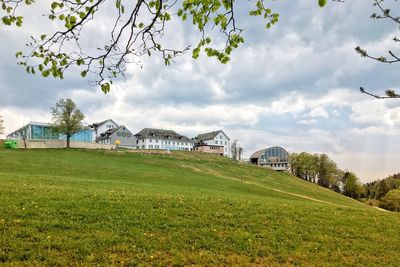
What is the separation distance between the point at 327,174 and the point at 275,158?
18808 mm

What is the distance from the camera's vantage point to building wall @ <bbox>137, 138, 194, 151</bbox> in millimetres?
120688

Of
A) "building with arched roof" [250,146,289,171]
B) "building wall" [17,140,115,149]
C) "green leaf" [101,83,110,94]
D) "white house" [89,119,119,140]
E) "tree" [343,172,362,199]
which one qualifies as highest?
"white house" [89,119,119,140]

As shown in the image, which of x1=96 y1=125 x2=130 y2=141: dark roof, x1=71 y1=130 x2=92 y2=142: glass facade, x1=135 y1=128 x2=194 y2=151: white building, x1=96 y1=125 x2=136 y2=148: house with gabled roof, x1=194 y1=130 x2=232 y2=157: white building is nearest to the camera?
x1=71 y1=130 x2=92 y2=142: glass facade

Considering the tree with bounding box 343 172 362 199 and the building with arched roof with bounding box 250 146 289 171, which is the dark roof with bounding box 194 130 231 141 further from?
the tree with bounding box 343 172 362 199

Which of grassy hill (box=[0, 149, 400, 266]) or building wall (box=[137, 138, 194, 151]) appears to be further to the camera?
building wall (box=[137, 138, 194, 151])

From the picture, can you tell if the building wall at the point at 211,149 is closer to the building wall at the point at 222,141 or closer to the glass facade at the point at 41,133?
the building wall at the point at 222,141

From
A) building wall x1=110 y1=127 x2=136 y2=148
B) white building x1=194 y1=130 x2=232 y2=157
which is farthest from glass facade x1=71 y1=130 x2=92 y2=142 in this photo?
white building x1=194 y1=130 x2=232 y2=157

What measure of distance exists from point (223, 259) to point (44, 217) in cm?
631

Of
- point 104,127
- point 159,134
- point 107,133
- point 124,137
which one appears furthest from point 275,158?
point 104,127

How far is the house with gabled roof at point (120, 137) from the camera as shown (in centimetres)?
10612

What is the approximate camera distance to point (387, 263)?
10.1 m

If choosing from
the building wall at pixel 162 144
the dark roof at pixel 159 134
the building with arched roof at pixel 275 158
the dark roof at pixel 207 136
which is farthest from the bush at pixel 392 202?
the dark roof at pixel 159 134

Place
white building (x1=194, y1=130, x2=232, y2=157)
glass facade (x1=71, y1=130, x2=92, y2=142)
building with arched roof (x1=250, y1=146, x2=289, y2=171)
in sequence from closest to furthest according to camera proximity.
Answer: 1. glass facade (x1=71, y1=130, x2=92, y2=142)
2. building with arched roof (x1=250, y1=146, x2=289, y2=171)
3. white building (x1=194, y1=130, x2=232, y2=157)

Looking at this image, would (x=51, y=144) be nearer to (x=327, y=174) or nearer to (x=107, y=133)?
(x=107, y=133)
